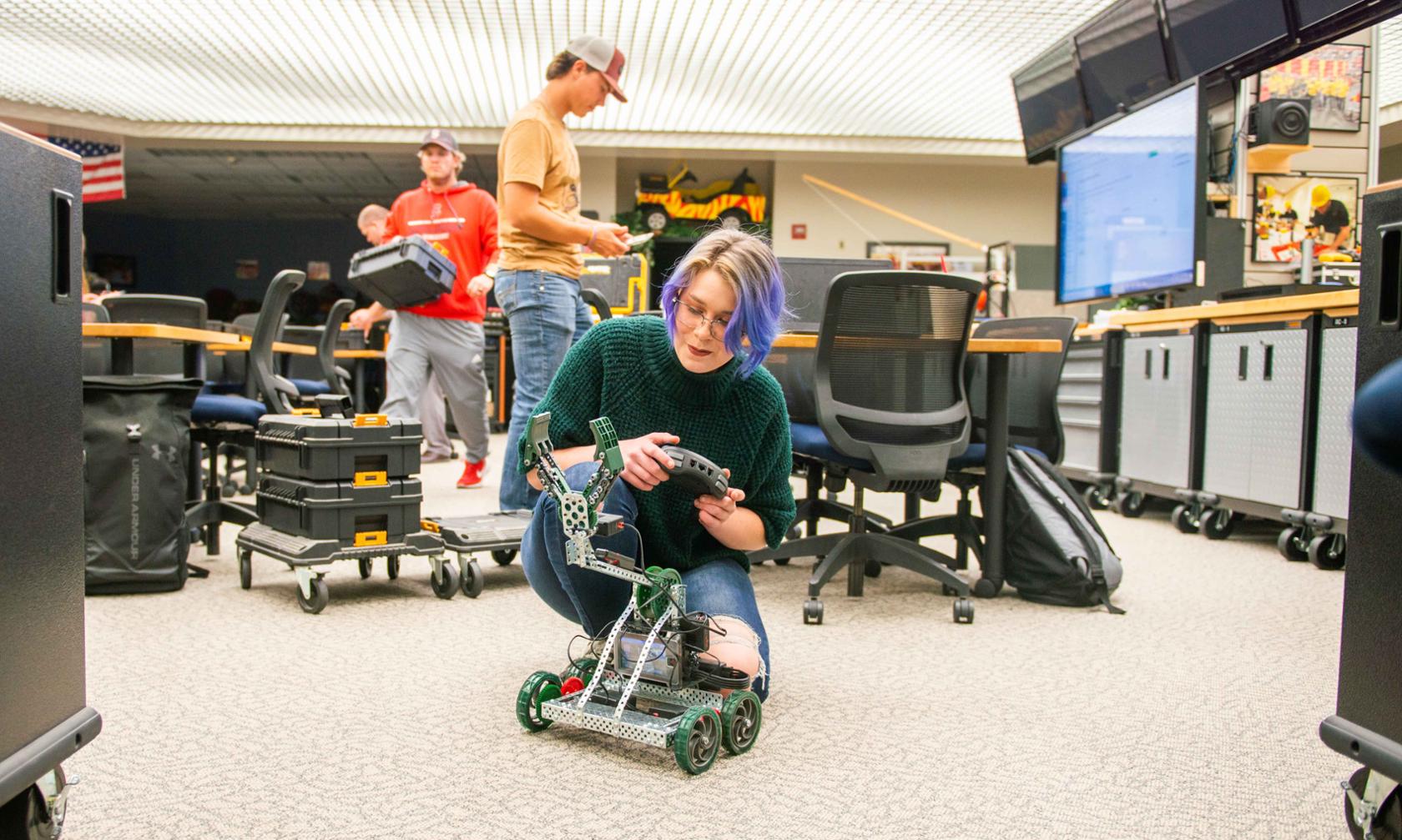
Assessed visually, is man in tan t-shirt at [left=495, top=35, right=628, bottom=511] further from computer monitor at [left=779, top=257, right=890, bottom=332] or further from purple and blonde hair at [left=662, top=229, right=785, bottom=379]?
purple and blonde hair at [left=662, top=229, right=785, bottom=379]

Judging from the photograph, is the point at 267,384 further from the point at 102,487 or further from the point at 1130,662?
the point at 1130,662

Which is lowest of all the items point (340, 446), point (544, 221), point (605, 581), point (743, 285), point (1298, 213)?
point (605, 581)

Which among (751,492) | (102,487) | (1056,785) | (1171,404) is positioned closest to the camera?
(1056,785)

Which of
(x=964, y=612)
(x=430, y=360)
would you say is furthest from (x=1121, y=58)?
(x=964, y=612)

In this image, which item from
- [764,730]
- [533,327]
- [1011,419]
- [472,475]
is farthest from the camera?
[472,475]

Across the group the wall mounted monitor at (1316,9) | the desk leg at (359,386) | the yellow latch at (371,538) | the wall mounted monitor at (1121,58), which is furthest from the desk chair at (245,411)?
the wall mounted monitor at (1121,58)

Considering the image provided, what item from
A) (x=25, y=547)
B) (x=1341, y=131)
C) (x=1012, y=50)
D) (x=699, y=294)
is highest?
(x=1012, y=50)

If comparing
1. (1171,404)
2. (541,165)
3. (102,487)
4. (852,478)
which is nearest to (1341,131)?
(1171,404)

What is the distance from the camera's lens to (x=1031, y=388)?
3.35 m

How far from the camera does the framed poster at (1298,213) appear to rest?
4.94 m

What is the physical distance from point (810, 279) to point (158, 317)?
272cm

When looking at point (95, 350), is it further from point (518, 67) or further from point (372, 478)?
point (518, 67)

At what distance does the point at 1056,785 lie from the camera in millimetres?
1473

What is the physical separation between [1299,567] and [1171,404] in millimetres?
1090
